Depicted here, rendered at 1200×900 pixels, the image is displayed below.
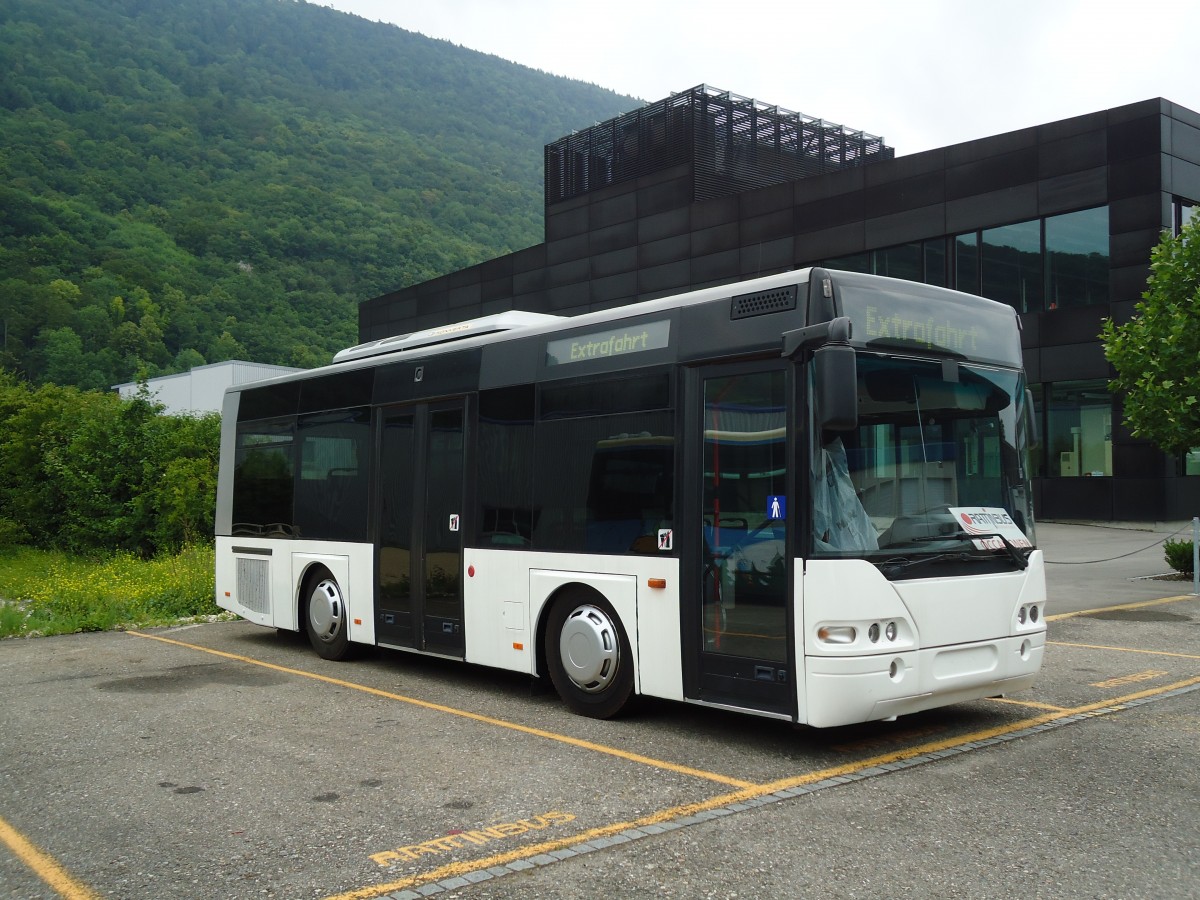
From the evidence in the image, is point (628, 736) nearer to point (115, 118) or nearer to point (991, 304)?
point (991, 304)

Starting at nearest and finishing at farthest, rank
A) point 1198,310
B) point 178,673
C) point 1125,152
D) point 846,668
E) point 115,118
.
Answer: point 846,668 < point 178,673 < point 1198,310 < point 1125,152 < point 115,118

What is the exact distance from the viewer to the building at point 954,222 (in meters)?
30.0

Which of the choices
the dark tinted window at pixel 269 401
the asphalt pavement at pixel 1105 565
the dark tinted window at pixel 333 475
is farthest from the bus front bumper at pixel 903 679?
the asphalt pavement at pixel 1105 565

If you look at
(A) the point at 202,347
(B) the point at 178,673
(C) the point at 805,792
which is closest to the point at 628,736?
(C) the point at 805,792

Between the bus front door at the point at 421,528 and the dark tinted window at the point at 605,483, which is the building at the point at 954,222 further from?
the dark tinted window at the point at 605,483

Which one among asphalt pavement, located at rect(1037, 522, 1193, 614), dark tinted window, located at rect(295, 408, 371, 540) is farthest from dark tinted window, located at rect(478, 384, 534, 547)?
asphalt pavement, located at rect(1037, 522, 1193, 614)

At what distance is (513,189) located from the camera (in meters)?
105

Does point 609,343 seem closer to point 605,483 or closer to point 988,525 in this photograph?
point 605,483

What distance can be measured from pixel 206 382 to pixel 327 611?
56276mm

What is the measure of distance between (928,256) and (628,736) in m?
29.0

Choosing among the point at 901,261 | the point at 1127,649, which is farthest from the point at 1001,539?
the point at 901,261

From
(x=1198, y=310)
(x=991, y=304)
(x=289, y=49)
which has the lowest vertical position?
(x=991, y=304)

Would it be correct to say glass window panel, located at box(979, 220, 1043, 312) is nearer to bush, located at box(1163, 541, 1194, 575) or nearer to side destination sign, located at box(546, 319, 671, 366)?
bush, located at box(1163, 541, 1194, 575)

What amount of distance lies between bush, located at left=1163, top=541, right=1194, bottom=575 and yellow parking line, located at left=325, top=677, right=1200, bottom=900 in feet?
38.1
